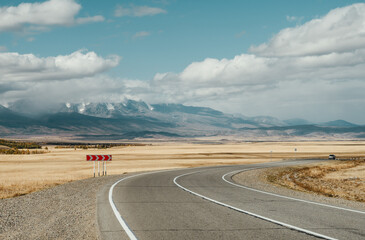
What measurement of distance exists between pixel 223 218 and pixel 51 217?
5860 mm

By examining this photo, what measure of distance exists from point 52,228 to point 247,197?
9055mm

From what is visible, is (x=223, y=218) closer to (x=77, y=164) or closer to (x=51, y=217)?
(x=51, y=217)

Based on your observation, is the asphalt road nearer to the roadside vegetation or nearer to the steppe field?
the steppe field

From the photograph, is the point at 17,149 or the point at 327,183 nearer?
the point at 327,183

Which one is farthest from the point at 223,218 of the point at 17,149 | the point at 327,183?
the point at 17,149

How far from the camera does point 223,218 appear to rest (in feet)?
39.6

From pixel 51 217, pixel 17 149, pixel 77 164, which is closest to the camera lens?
pixel 51 217

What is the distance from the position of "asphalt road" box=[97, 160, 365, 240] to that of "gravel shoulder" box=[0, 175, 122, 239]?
0.51 metres

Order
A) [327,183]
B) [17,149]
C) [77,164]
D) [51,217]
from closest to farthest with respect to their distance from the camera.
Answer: [51,217] → [327,183] → [77,164] → [17,149]

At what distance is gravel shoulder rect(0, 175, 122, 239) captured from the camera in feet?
35.0

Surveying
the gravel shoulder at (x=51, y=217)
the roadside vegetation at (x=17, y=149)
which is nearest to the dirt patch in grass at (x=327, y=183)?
the gravel shoulder at (x=51, y=217)

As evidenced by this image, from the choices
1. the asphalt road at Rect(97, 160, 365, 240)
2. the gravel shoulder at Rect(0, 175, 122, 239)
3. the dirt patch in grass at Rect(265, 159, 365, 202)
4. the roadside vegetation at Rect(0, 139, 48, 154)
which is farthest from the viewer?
the roadside vegetation at Rect(0, 139, 48, 154)

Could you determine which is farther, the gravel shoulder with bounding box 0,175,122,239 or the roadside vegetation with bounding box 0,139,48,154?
the roadside vegetation with bounding box 0,139,48,154

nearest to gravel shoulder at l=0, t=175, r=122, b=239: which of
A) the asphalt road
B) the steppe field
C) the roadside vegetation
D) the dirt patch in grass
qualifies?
the asphalt road
